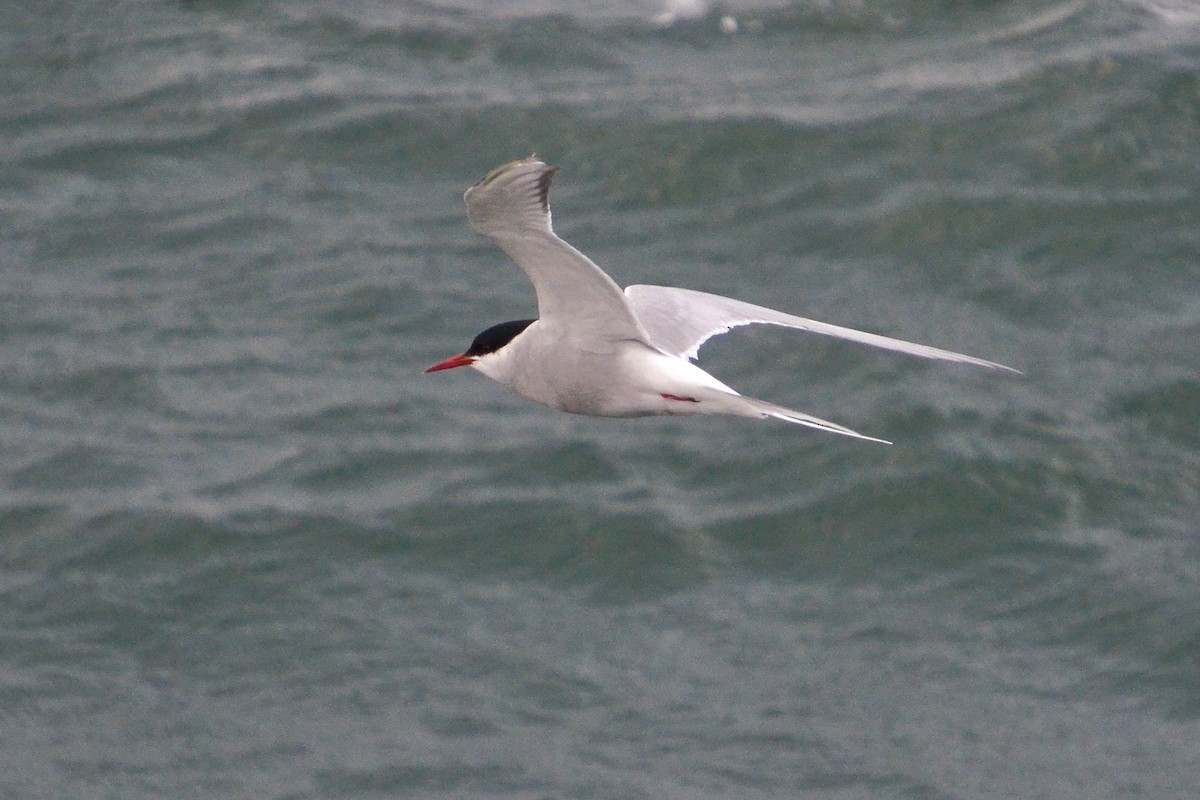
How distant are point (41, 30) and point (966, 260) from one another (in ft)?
27.5

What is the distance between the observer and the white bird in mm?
6195

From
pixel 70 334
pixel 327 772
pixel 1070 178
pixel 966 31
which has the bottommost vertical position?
pixel 327 772

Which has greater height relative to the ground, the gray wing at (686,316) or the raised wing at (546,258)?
the raised wing at (546,258)

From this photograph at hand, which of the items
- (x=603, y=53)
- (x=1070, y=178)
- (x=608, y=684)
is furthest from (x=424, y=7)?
(x=608, y=684)

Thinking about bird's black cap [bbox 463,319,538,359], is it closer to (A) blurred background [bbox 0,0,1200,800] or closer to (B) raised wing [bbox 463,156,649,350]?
(B) raised wing [bbox 463,156,649,350]

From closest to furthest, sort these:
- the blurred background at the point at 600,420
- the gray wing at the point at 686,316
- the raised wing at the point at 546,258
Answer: the raised wing at the point at 546,258, the gray wing at the point at 686,316, the blurred background at the point at 600,420

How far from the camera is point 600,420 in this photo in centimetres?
1398

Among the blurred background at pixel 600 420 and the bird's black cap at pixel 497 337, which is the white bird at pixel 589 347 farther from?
the blurred background at pixel 600 420

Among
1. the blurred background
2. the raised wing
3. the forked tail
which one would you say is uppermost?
the raised wing

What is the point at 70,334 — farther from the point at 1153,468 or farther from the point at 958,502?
the point at 1153,468

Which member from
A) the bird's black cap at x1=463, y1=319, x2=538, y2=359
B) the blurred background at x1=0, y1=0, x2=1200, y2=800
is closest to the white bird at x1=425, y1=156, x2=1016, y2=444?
the bird's black cap at x1=463, y1=319, x2=538, y2=359

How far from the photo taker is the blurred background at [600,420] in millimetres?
12609

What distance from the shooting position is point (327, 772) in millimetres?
12469

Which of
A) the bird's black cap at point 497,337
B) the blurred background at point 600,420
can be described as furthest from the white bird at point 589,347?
the blurred background at point 600,420
